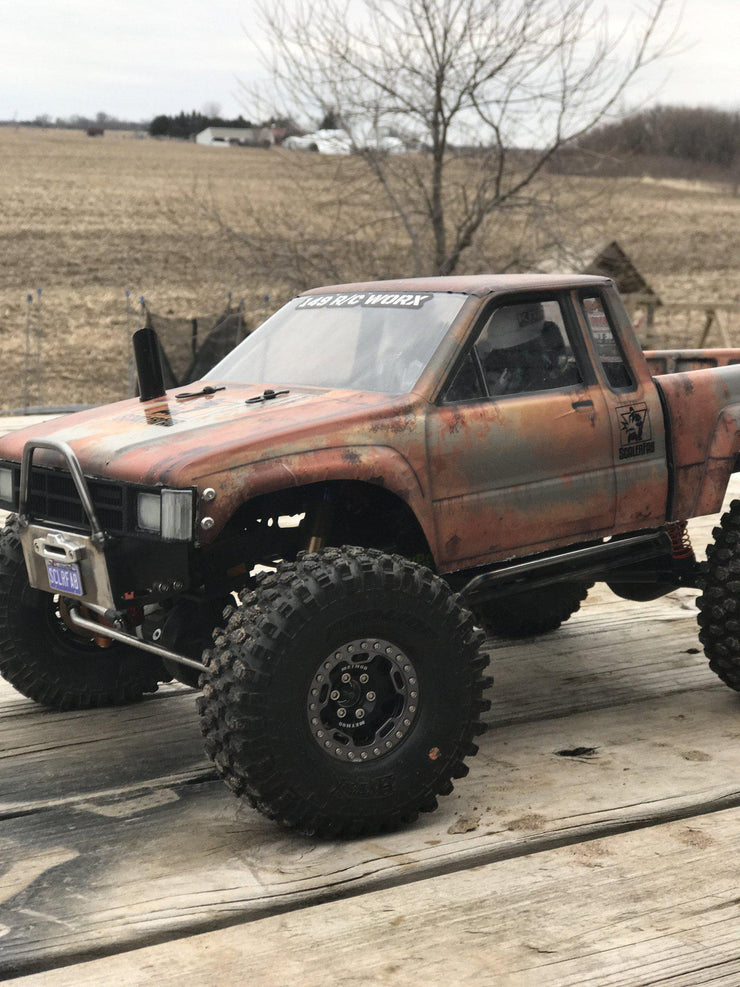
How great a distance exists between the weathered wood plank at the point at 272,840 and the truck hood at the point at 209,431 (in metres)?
1.15

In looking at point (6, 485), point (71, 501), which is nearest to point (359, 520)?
point (71, 501)

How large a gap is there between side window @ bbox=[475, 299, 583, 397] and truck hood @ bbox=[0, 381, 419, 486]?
18.2 inches

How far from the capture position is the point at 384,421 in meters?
4.29

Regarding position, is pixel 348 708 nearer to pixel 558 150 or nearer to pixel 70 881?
pixel 70 881

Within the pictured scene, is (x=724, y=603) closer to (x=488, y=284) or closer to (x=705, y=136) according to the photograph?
(x=488, y=284)

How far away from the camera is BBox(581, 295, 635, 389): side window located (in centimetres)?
Result: 503

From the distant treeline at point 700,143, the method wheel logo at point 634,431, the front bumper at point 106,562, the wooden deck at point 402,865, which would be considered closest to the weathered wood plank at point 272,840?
the wooden deck at point 402,865

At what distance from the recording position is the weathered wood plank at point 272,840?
11.3ft

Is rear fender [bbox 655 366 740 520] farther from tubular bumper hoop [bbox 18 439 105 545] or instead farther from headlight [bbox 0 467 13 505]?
headlight [bbox 0 467 13 505]

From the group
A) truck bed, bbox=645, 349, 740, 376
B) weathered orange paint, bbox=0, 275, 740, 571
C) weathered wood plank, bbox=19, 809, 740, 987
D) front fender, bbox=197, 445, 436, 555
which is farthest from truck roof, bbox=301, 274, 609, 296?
weathered wood plank, bbox=19, 809, 740, 987

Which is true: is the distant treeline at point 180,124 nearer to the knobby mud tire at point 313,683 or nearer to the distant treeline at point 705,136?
the distant treeline at point 705,136

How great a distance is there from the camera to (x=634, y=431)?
4961 millimetres

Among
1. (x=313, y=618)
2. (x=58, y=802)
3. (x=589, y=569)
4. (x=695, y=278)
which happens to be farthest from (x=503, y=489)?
(x=695, y=278)

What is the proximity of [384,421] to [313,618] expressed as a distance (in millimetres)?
831
